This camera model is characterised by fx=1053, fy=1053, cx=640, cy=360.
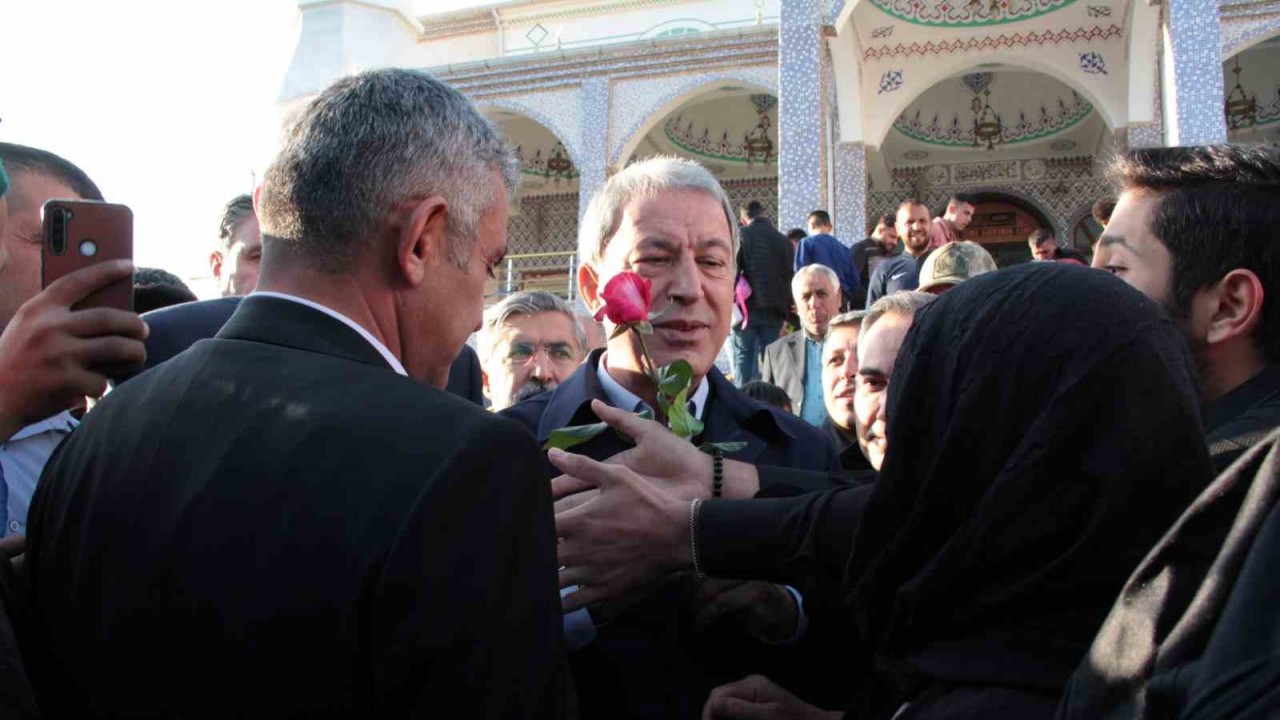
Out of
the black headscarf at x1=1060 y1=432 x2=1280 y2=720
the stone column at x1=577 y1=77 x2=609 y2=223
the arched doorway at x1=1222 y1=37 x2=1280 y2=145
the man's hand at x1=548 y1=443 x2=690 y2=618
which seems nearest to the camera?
the black headscarf at x1=1060 y1=432 x2=1280 y2=720

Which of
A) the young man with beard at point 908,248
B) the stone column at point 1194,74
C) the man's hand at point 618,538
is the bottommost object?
the man's hand at point 618,538

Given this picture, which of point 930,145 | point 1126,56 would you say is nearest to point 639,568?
point 1126,56

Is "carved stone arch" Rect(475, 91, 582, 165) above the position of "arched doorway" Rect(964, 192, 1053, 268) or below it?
above

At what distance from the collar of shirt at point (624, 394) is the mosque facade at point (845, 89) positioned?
9125 mm

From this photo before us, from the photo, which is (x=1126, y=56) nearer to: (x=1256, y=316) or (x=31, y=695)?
(x=1256, y=316)

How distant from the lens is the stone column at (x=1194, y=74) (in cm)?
1051

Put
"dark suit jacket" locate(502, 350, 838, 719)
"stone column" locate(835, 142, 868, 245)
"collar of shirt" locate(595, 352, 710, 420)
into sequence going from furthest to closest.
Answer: "stone column" locate(835, 142, 868, 245) → "collar of shirt" locate(595, 352, 710, 420) → "dark suit jacket" locate(502, 350, 838, 719)

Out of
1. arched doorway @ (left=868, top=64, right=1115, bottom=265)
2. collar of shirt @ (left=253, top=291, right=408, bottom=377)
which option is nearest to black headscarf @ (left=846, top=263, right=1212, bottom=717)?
collar of shirt @ (left=253, top=291, right=408, bottom=377)

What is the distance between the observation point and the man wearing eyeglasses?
399 centimetres

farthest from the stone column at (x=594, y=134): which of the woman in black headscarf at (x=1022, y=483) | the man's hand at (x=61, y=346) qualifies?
the woman in black headscarf at (x=1022, y=483)

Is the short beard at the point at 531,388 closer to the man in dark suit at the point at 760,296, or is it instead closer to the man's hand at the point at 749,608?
the man's hand at the point at 749,608

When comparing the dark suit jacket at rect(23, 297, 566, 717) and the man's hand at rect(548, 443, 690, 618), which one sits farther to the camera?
Answer: the man's hand at rect(548, 443, 690, 618)

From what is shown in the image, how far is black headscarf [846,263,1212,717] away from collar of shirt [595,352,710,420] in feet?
2.91

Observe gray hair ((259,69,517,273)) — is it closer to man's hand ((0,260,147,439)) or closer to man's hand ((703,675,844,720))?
man's hand ((0,260,147,439))
